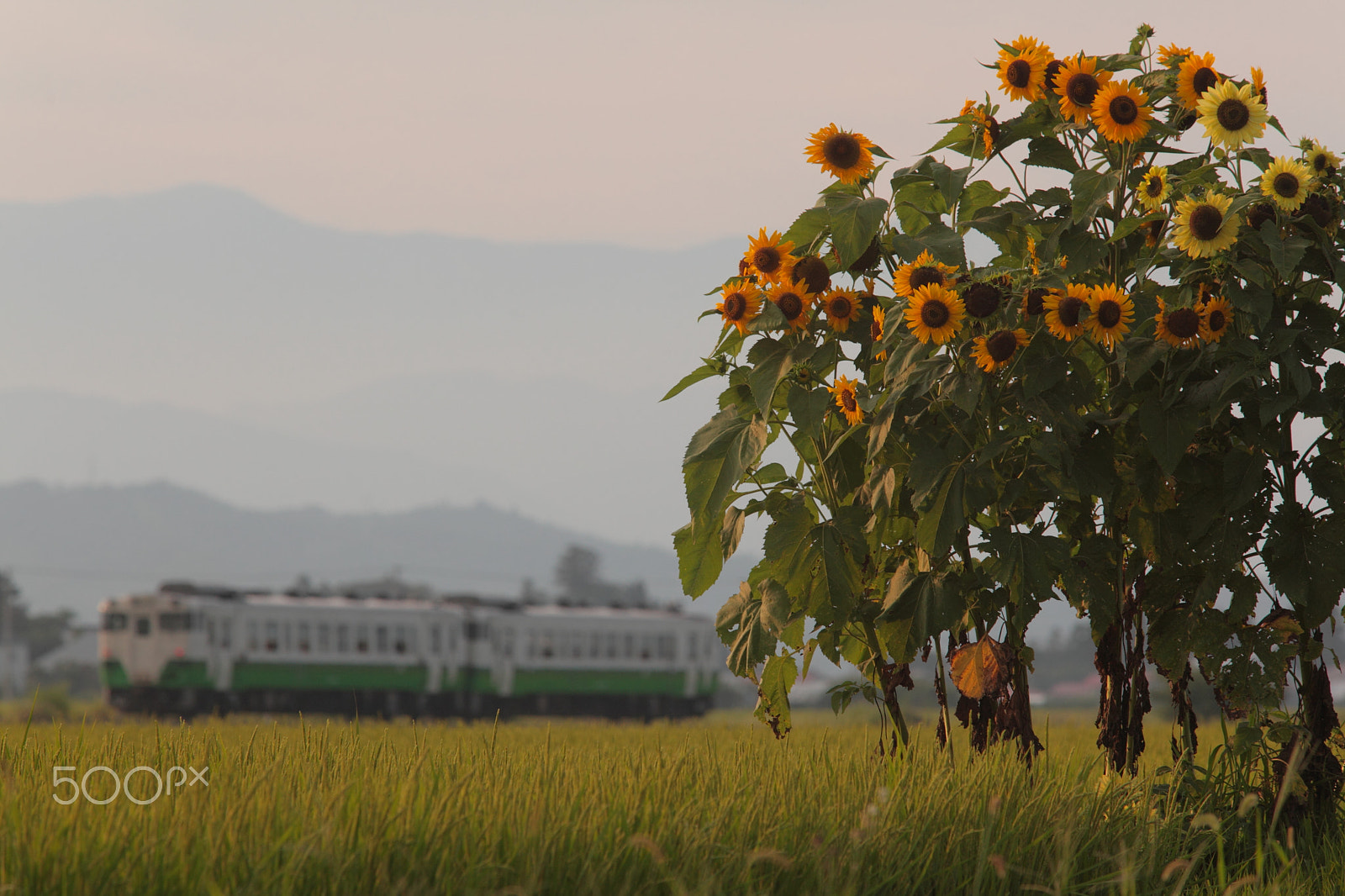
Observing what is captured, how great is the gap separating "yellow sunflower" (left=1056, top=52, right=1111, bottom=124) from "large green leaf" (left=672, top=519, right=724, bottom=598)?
2.01 metres

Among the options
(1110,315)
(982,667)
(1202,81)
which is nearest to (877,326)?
(1110,315)

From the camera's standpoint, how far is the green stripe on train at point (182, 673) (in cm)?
2512

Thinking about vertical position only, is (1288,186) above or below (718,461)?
above

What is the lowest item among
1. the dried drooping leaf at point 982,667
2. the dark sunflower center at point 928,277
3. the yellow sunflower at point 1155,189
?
the dried drooping leaf at point 982,667

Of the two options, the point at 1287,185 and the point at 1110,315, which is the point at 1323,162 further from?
the point at 1110,315

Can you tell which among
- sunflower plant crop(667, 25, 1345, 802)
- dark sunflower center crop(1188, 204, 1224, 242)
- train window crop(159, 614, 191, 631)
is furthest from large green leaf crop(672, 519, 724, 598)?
train window crop(159, 614, 191, 631)

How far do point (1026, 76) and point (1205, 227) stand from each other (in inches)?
36.7

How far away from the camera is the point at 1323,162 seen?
4355 mm

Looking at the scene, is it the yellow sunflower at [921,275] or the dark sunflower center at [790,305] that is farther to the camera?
the dark sunflower center at [790,305]

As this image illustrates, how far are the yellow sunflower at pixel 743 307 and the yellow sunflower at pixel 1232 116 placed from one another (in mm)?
1751

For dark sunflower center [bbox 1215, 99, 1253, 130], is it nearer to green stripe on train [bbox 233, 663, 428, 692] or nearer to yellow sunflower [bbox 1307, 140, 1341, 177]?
yellow sunflower [bbox 1307, 140, 1341, 177]

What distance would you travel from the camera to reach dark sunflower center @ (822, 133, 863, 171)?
14.7 feet

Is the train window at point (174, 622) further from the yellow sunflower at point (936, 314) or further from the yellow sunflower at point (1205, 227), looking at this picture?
the yellow sunflower at point (1205, 227)

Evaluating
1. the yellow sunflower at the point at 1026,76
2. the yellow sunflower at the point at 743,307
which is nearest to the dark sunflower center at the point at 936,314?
the yellow sunflower at the point at 743,307
